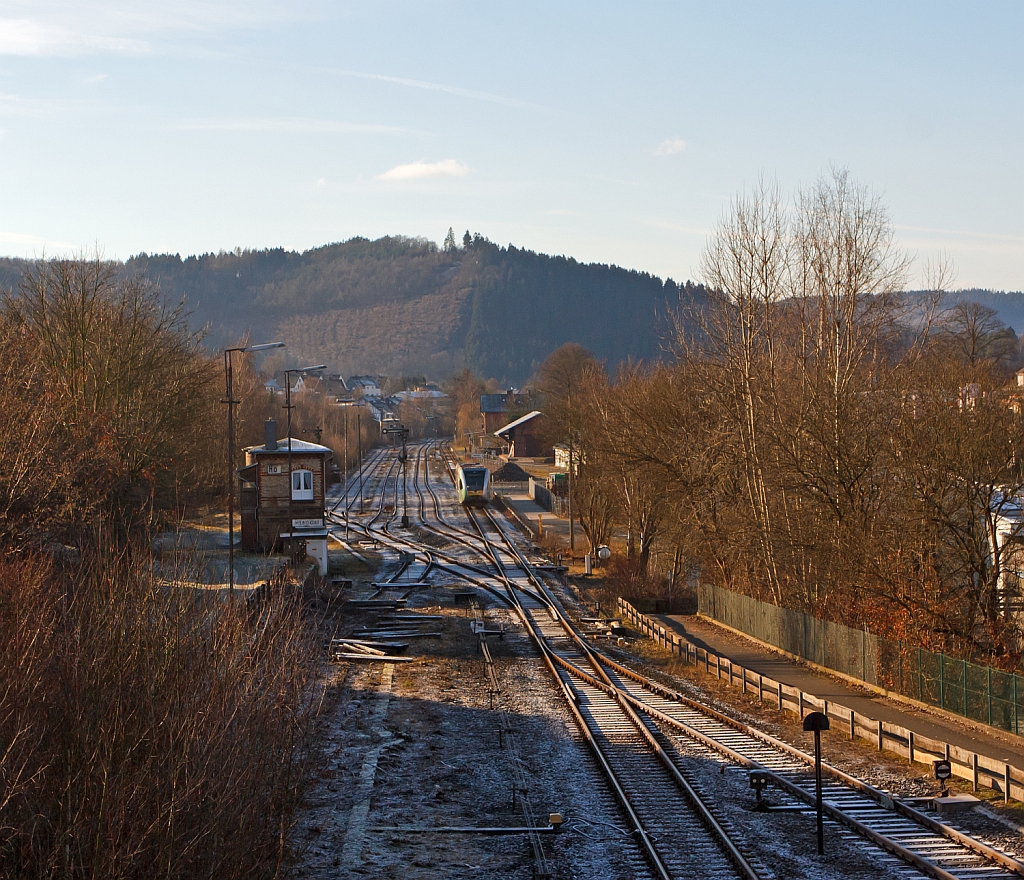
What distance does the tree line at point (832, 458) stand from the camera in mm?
20156

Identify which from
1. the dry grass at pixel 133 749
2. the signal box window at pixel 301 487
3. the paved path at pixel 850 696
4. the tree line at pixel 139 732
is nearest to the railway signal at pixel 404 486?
the signal box window at pixel 301 487

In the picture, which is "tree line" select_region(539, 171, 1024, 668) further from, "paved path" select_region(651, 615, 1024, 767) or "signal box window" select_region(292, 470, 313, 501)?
"signal box window" select_region(292, 470, 313, 501)

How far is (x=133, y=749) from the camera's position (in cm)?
856

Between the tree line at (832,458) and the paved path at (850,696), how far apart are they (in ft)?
5.53

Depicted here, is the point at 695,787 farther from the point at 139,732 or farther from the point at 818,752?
the point at 139,732

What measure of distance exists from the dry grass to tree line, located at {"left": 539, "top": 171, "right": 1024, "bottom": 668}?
14296 millimetres

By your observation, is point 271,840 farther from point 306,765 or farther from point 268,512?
point 268,512

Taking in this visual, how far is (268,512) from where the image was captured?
38438mm

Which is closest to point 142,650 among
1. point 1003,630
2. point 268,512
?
point 1003,630

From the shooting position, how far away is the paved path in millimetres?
16078

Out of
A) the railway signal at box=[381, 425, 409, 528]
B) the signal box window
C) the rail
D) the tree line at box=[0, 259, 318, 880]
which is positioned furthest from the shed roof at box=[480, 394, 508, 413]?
the tree line at box=[0, 259, 318, 880]

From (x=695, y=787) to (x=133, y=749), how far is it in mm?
8403

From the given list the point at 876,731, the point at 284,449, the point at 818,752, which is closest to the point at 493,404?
the point at 284,449

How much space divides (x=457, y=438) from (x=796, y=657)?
337 ft
